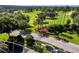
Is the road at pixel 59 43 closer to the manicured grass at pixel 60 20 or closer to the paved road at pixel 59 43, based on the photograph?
the paved road at pixel 59 43

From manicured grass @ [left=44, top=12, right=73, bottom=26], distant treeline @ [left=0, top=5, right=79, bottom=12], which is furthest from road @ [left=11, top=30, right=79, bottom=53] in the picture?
distant treeline @ [left=0, top=5, right=79, bottom=12]

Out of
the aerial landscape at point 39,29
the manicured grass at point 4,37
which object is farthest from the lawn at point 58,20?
the manicured grass at point 4,37

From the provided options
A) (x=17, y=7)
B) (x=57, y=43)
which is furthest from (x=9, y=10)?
(x=57, y=43)

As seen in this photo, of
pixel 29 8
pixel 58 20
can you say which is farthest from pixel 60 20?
pixel 29 8

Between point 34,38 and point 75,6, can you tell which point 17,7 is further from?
point 75,6

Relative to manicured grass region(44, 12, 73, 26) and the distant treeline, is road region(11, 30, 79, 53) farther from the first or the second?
the distant treeline

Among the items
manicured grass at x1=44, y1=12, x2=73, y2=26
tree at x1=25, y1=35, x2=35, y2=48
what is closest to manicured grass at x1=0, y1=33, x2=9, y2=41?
tree at x1=25, y1=35, x2=35, y2=48

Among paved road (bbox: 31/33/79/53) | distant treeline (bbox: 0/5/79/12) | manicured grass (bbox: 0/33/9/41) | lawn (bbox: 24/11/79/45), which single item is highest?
distant treeline (bbox: 0/5/79/12)

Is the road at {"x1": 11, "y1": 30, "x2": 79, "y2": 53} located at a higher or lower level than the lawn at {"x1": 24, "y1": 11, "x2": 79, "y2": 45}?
lower
